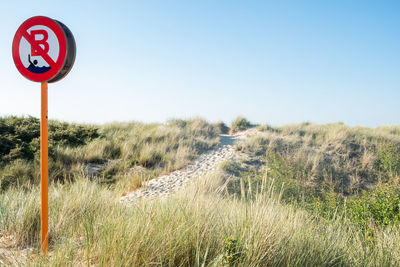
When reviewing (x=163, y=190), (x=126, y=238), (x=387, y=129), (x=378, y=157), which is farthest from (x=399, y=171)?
(x=126, y=238)

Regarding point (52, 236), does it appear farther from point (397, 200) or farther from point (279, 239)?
point (397, 200)

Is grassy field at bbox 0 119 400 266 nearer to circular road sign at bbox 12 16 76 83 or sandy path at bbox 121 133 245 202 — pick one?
sandy path at bbox 121 133 245 202

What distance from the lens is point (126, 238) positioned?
2441 millimetres

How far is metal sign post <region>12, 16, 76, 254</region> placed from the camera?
2.99m

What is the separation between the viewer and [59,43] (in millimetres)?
3000

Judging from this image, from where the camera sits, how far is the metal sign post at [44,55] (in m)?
2.99

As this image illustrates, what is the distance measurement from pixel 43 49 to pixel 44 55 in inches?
2.5

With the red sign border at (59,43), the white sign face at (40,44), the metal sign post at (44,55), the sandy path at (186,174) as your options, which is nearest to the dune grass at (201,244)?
the metal sign post at (44,55)

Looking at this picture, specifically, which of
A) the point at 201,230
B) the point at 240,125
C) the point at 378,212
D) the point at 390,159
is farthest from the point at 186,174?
the point at 240,125

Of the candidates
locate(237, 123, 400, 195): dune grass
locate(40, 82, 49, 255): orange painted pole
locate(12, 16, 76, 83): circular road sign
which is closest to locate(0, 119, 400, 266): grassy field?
locate(40, 82, 49, 255): orange painted pole

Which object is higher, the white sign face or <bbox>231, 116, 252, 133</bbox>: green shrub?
the white sign face

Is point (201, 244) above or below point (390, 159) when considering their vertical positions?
above

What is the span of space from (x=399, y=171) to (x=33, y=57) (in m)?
12.7

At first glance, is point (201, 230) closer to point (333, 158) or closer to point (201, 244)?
point (201, 244)
